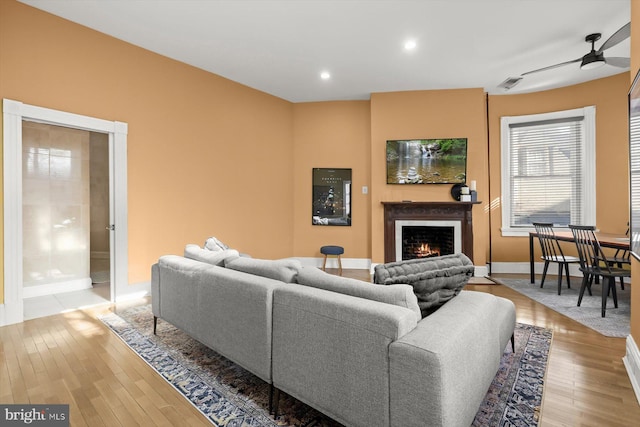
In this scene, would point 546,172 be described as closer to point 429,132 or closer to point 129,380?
point 429,132

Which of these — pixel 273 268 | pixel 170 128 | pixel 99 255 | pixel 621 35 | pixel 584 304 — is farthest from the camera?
pixel 99 255

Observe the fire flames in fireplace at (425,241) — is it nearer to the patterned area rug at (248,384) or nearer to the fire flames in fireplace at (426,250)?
the fire flames in fireplace at (426,250)

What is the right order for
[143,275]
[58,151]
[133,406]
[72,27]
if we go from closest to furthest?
[133,406], [72,27], [143,275], [58,151]

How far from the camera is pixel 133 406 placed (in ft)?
6.01

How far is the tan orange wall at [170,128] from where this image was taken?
3309mm

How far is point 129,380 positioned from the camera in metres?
2.10

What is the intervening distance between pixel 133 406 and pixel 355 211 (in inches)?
187

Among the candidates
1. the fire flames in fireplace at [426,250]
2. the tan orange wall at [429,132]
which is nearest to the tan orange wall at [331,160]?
the tan orange wall at [429,132]

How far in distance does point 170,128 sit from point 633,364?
523 cm

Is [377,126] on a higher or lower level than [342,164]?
higher

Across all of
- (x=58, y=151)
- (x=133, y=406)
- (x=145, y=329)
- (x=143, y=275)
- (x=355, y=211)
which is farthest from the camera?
(x=355, y=211)

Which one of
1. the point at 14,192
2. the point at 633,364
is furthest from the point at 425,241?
the point at 14,192

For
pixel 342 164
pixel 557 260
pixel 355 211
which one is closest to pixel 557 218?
pixel 557 260

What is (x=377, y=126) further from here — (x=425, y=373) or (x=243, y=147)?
(x=425, y=373)
